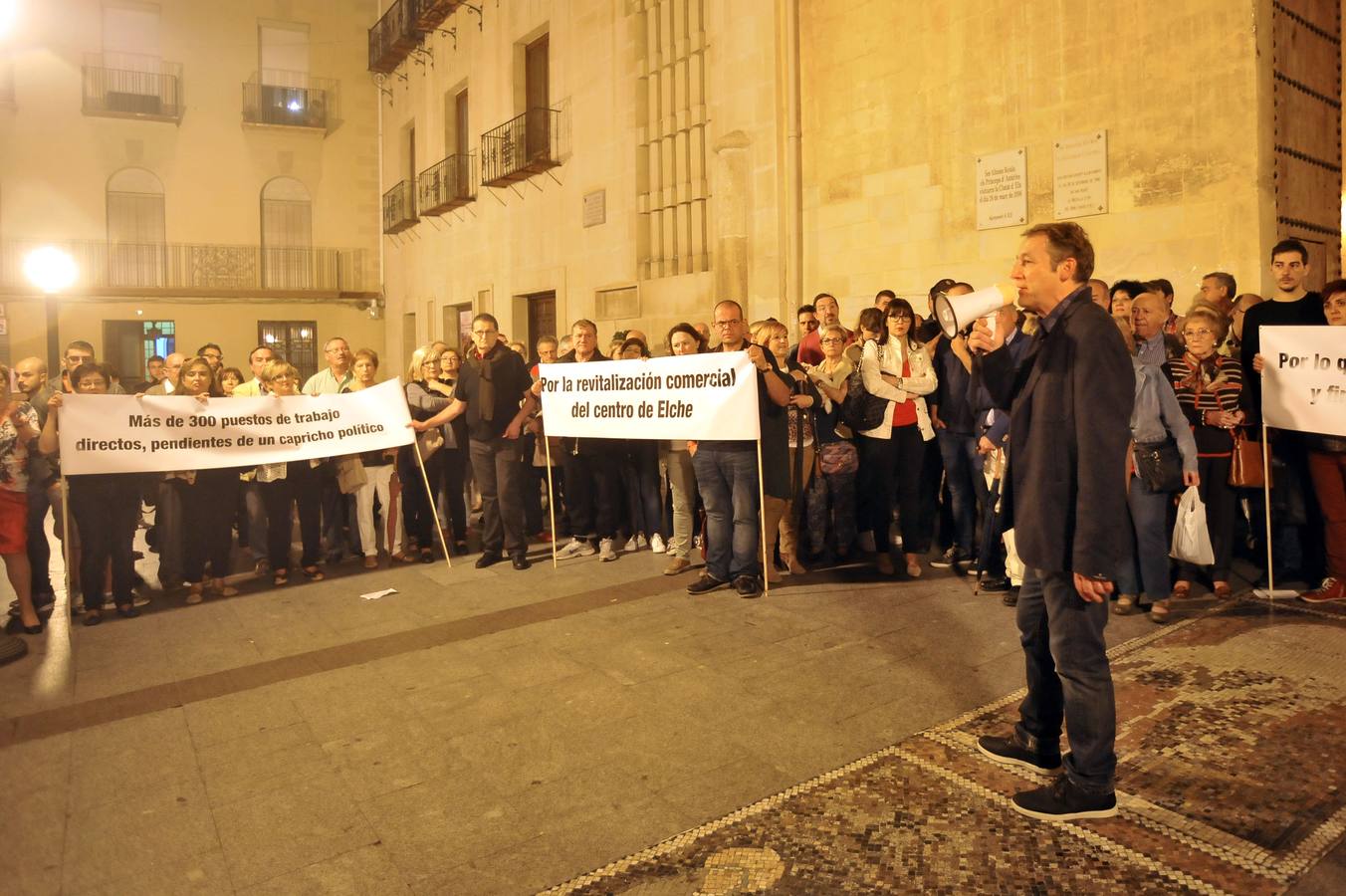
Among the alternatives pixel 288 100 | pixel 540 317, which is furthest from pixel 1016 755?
pixel 288 100

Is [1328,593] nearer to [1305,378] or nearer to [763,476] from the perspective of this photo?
[1305,378]

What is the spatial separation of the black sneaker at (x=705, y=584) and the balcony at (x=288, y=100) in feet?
74.4

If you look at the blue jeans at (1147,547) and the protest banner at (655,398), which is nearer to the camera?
the blue jeans at (1147,547)

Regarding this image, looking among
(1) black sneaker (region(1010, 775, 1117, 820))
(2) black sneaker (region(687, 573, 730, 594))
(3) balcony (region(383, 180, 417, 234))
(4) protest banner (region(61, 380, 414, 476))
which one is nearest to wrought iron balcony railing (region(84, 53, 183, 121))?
(3) balcony (region(383, 180, 417, 234))

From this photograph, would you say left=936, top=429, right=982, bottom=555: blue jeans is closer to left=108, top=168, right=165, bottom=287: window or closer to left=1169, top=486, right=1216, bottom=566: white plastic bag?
left=1169, top=486, right=1216, bottom=566: white plastic bag

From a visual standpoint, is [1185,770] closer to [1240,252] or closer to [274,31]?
[1240,252]

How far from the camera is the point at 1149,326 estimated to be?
5469 millimetres

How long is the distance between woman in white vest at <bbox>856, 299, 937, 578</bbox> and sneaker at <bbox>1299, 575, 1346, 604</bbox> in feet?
7.28

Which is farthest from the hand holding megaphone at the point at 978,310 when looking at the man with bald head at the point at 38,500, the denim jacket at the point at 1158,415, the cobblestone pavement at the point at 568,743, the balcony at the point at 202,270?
the balcony at the point at 202,270

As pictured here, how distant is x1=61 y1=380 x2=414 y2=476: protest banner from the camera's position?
19.5 ft

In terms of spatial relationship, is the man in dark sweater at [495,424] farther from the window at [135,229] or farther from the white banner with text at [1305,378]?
the window at [135,229]

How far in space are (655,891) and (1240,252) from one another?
23.2 ft

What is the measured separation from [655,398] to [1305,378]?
389cm

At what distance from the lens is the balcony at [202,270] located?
2256 centimetres
